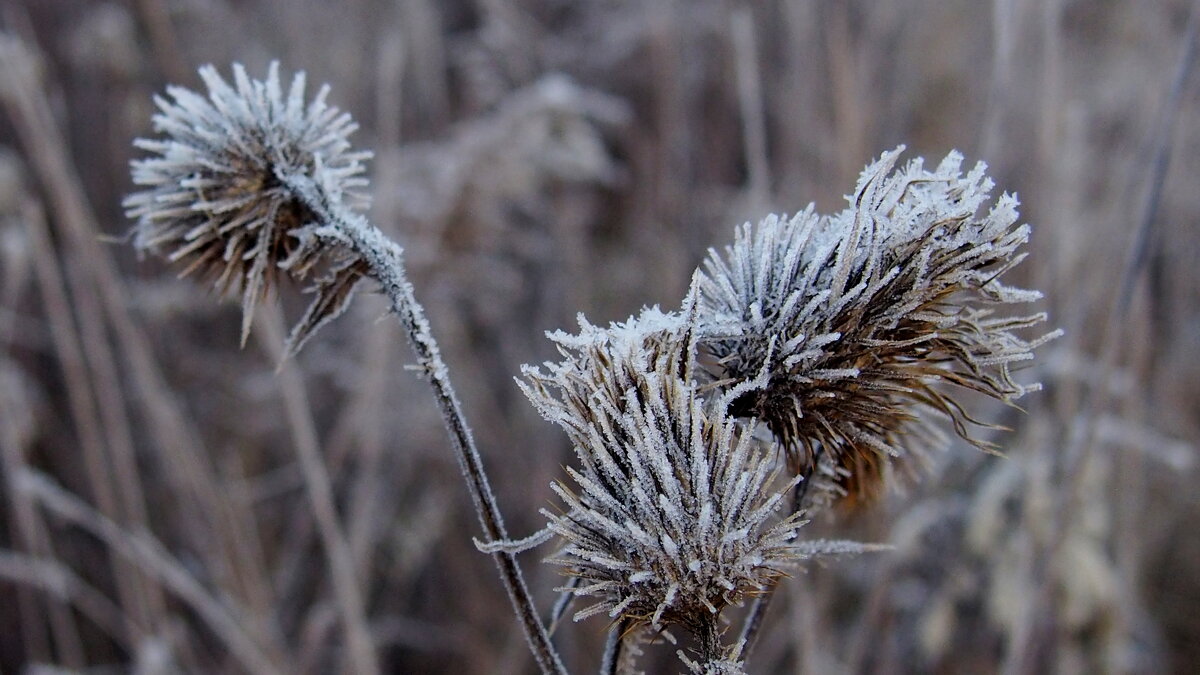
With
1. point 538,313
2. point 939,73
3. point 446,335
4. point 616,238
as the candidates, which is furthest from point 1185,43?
point 939,73

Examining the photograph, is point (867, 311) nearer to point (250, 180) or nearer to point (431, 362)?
point (431, 362)

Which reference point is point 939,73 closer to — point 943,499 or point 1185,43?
point 943,499

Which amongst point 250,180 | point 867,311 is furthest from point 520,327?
point 867,311

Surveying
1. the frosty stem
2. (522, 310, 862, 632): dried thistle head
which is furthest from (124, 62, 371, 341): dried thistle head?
(522, 310, 862, 632): dried thistle head

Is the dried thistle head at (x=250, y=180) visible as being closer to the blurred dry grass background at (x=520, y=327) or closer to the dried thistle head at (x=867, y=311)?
the dried thistle head at (x=867, y=311)

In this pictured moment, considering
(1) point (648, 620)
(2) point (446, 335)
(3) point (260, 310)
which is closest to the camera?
(1) point (648, 620)
